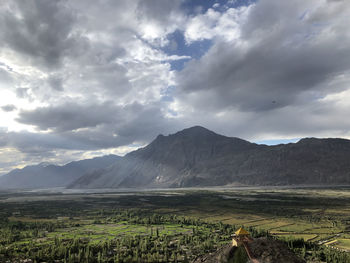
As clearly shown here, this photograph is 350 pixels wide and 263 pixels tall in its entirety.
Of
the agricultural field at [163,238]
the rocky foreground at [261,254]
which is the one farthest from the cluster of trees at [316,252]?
the rocky foreground at [261,254]

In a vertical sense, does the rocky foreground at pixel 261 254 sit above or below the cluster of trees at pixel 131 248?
above

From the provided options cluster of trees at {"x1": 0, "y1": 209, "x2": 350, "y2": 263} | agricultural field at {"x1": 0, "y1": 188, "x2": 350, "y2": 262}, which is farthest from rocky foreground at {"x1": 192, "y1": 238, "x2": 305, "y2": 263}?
agricultural field at {"x1": 0, "y1": 188, "x2": 350, "y2": 262}

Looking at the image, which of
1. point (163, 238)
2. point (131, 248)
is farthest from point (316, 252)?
point (131, 248)

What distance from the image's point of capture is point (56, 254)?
5747 centimetres

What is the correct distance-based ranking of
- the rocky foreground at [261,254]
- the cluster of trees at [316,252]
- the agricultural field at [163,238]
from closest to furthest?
1. the rocky foreground at [261,254]
2. the cluster of trees at [316,252]
3. the agricultural field at [163,238]

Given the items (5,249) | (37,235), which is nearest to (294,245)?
(5,249)

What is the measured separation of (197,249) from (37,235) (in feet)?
182

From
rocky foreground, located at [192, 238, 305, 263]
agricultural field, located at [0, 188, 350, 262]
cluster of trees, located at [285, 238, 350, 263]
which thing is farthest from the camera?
agricultural field, located at [0, 188, 350, 262]

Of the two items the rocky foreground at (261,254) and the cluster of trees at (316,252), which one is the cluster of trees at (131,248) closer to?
the cluster of trees at (316,252)

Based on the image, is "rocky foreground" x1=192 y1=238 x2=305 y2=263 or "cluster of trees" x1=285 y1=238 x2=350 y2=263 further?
"cluster of trees" x1=285 y1=238 x2=350 y2=263

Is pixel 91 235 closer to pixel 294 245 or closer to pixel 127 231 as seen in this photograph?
pixel 127 231

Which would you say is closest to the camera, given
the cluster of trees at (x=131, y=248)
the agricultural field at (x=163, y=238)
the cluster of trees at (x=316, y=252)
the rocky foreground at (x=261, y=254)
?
the rocky foreground at (x=261, y=254)

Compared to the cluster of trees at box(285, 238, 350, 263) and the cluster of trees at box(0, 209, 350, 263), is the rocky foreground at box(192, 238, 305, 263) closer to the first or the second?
the cluster of trees at box(0, 209, 350, 263)

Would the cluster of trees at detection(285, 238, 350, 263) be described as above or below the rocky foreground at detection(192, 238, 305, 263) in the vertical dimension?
below
